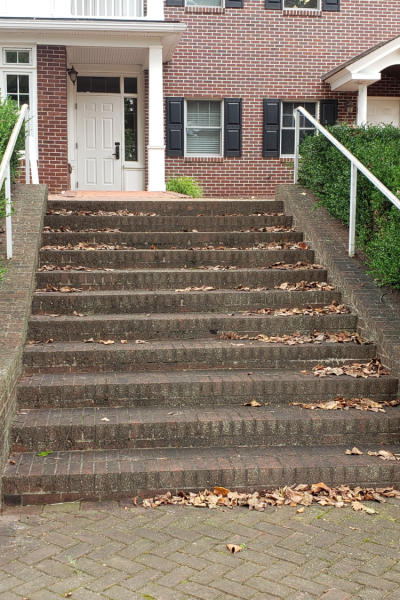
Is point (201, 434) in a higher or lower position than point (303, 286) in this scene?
lower

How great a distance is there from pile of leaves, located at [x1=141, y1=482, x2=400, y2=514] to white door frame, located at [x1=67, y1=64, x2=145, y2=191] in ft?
37.2

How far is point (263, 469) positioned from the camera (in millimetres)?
4289

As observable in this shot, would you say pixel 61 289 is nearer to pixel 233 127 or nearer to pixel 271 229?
pixel 271 229

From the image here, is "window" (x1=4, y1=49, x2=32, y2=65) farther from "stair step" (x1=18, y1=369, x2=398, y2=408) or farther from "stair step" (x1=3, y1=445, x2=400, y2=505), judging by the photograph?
"stair step" (x1=3, y1=445, x2=400, y2=505)

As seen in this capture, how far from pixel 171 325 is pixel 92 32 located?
8.26 meters

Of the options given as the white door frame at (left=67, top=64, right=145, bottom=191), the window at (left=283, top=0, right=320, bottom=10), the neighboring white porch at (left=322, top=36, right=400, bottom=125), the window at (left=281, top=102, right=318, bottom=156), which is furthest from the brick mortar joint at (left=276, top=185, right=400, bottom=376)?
the window at (left=283, top=0, right=320, bottom=10)

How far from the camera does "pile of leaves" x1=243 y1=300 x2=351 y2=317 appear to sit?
20.3ft

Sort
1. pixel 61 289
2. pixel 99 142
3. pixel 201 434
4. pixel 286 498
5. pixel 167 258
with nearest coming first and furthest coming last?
pixel 286 498 < pixel 201 434 < pixel 61 289 < pixel 167 258 < pixel 99 142

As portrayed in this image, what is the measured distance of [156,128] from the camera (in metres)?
12.7

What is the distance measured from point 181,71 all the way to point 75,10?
2.93 meters

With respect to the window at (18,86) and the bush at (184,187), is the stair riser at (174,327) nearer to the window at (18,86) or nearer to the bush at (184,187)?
the bush at (184,187)

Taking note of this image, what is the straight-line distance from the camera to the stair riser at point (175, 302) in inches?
239

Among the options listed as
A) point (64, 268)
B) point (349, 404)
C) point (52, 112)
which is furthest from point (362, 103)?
point (349, 404)

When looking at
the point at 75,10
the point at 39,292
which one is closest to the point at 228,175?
the point at 75,10
